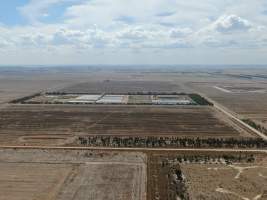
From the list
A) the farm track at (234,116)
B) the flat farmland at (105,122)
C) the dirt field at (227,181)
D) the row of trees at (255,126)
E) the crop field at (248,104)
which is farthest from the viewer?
the crop field at (248,104)

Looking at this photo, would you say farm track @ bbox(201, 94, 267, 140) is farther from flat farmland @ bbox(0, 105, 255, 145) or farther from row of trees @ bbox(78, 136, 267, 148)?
row of trees @ bbox(78, 136, 267, 148)

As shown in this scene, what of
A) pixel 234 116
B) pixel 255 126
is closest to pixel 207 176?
pixel 255 126

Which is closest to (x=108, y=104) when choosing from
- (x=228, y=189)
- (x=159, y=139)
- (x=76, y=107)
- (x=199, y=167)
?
(x=76, y=107)

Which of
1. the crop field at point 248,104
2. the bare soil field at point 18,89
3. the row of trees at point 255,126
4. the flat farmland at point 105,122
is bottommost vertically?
the crop field at point 248,104

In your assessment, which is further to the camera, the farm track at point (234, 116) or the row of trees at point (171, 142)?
the farm track at point (234, 116)

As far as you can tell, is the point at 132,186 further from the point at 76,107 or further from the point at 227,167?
the point at 76,107

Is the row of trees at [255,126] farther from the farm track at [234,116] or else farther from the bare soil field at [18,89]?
the bare soil field at [18,89]

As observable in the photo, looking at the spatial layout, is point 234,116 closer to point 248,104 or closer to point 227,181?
point 248,104

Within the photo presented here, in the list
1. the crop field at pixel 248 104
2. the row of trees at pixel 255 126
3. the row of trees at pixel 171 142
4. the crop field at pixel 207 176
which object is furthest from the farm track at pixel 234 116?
the crop field at pixel 207 176
